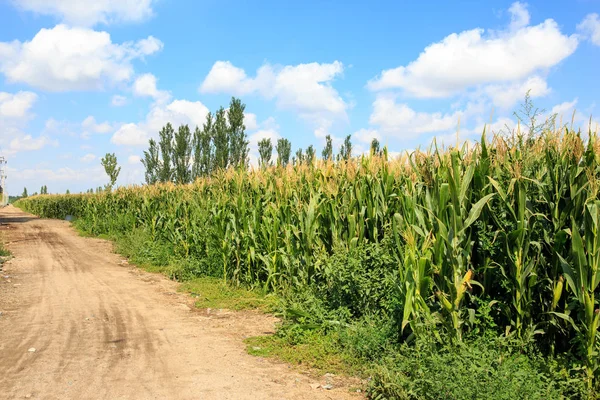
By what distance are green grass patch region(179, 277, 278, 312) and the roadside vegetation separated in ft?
0.50

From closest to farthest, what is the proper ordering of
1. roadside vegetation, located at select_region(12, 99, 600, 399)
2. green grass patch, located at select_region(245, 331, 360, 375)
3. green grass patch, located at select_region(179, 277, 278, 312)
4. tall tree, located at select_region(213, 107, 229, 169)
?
roadside vegetation, located at select_region(12, 99, 600, 399) < green grass patch, located at select_region(245, 331, 360, 375) < green grass patch, located at select_region(179, 277, 278, 312) < tall tree, located at select_region(213, 107, 229, 169)

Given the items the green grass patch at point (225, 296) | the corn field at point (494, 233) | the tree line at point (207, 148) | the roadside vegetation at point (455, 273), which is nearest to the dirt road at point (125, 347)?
the green grass patch at point (225, 296)

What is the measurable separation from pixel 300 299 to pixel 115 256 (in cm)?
1097

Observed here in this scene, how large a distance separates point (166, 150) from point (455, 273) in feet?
133

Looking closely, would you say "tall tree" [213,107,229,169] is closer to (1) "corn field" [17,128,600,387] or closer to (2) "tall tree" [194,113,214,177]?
(2) "tall tree" [194,113,214,177]

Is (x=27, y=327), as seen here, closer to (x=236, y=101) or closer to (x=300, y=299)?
(x=300, y=299)

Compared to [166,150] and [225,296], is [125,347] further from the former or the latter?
[166,150]

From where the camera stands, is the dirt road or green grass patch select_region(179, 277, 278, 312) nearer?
the dirt road

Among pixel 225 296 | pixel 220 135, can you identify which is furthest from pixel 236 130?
pixel 225 296

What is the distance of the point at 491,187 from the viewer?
5.39 meters

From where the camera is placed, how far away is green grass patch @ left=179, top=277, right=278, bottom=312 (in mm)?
9000

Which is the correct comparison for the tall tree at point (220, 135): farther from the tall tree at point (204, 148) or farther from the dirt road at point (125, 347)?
the dirt road at point (125, 347)

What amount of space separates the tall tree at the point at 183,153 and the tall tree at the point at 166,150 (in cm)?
90

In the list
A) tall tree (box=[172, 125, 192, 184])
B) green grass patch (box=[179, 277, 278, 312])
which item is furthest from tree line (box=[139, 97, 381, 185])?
green grass patch (box=[179, 277, 278, 312])
